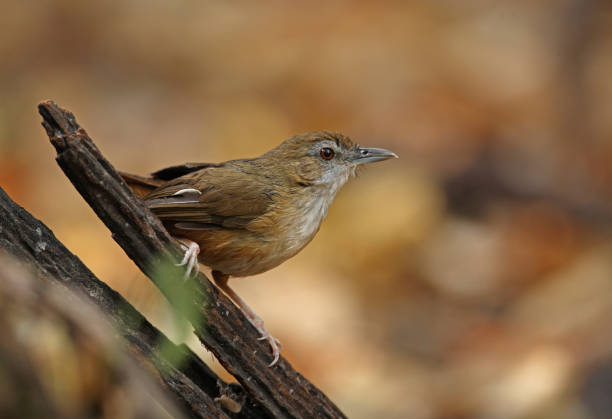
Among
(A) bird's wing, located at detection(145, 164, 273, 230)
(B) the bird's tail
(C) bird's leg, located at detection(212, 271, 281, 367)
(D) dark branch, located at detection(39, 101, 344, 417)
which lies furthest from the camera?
(B) the bird's tail

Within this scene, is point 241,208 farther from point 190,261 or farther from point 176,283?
point 176,283

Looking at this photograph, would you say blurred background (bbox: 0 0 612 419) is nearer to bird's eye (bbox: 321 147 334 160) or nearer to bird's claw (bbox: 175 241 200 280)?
bird's eye (bbox: 321 147 334 160)

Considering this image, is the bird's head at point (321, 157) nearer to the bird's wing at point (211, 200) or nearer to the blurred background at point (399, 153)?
the bird's wing at point (211, 200)

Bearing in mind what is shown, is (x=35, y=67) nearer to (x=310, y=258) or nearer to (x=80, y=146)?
(x=310, y=258)

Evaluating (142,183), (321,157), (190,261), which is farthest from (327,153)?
(190,261)

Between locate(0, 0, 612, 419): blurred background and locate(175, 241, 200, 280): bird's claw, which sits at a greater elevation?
locate(0, 0, 612, 419): blurred background

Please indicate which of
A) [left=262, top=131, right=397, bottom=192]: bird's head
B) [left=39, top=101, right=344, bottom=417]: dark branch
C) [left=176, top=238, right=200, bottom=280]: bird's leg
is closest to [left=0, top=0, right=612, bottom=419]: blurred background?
[left=262, top=131, right=397, bottom=192]: bird's head

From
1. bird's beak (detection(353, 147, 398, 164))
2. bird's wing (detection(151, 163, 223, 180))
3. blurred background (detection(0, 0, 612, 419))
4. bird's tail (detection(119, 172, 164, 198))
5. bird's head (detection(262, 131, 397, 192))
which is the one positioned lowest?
bird's tail (detection(119, 172, 164, 198))
